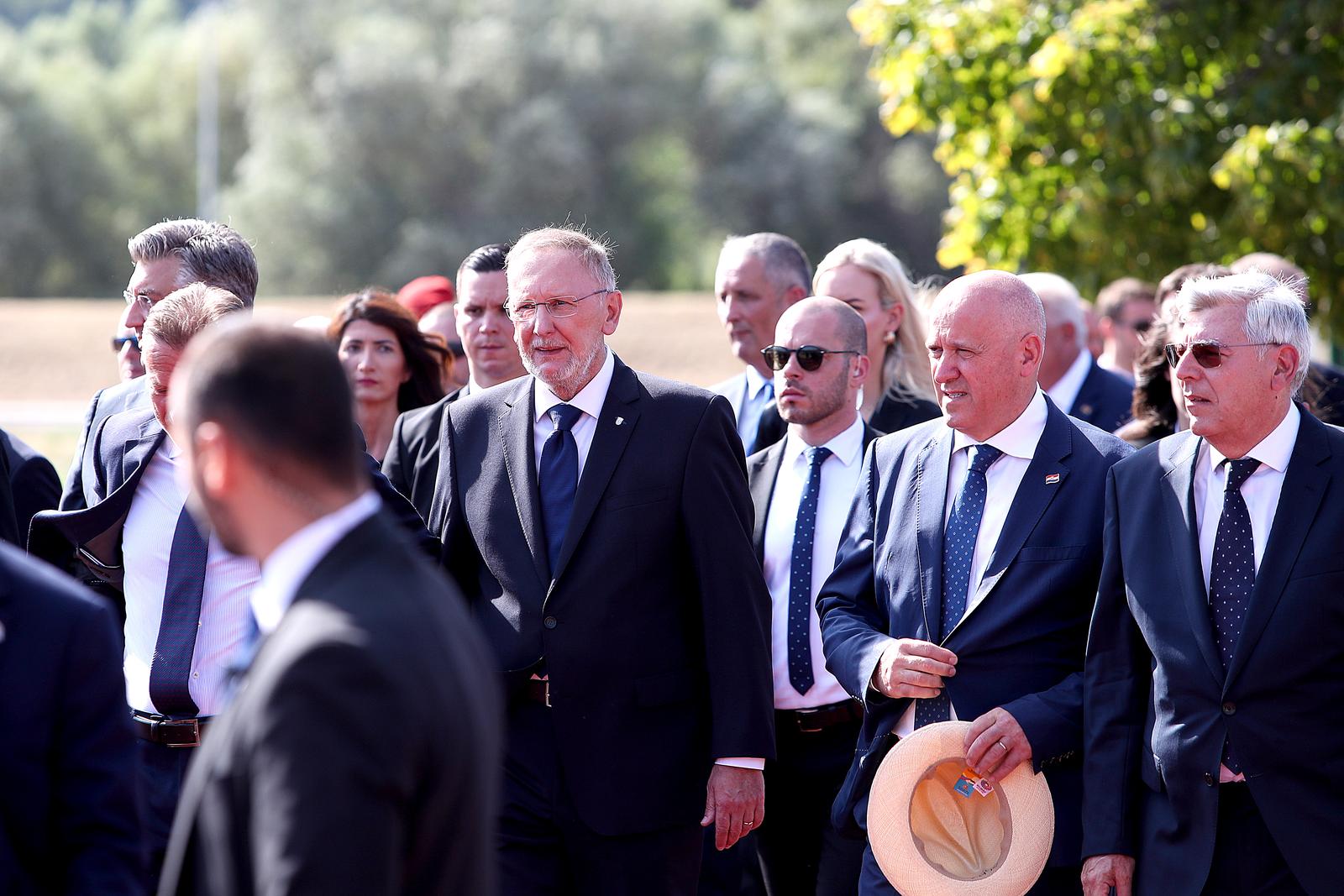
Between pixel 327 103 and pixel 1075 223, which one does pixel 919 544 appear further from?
pixel 327 103

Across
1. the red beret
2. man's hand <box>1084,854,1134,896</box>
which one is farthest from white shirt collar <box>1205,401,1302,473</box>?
the red beret

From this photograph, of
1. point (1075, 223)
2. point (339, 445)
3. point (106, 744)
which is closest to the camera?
point (339, 445)

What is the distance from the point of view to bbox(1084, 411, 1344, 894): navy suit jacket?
161 inches

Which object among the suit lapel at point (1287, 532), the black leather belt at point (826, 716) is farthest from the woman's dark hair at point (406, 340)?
the suit lapel at point (1287, 532)

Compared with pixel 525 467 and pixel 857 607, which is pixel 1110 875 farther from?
pixel 525 467

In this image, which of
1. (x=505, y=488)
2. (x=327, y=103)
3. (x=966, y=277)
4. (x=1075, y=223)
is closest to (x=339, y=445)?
(x=505, y=488)

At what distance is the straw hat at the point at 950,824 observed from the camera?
14.3ft

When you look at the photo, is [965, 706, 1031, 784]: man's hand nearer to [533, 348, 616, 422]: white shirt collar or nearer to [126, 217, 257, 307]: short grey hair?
[533, 348, 616, 422]: white shirt collar

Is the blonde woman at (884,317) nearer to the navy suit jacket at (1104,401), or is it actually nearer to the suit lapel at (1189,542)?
the navy suit jacket at (1104,401)

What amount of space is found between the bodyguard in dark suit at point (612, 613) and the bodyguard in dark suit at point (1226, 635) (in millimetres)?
1020

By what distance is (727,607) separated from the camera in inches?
187

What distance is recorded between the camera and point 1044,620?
4.56 metres

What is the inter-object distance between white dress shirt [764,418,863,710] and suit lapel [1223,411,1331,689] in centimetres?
146

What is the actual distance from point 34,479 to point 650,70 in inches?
1453
